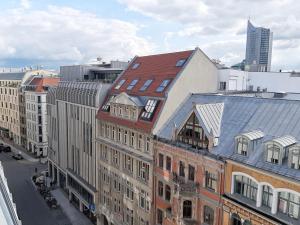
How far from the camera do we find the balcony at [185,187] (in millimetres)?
32094

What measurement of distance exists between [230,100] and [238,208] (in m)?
13.0

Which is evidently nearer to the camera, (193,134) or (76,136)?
(193,134)

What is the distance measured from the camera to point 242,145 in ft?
91.5

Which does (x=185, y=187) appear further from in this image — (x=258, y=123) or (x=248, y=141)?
(x=258, y=123)

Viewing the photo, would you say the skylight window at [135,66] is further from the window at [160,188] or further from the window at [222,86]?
the window at [160,188]

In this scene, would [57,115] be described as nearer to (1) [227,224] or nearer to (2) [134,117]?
(2) [134,117]

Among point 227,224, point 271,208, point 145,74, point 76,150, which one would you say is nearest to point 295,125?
point 271,208

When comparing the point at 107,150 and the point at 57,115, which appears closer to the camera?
the point at 107,150

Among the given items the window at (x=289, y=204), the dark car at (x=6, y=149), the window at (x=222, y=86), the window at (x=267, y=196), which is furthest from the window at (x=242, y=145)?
the dark car at (x=6, y=149)

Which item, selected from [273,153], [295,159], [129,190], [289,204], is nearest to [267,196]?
[289,204]

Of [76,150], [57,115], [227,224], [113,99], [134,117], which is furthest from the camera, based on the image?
[57,115]

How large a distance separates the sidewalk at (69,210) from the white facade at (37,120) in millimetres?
29652

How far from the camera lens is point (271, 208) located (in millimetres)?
24547

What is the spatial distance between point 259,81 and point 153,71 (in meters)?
21.5
